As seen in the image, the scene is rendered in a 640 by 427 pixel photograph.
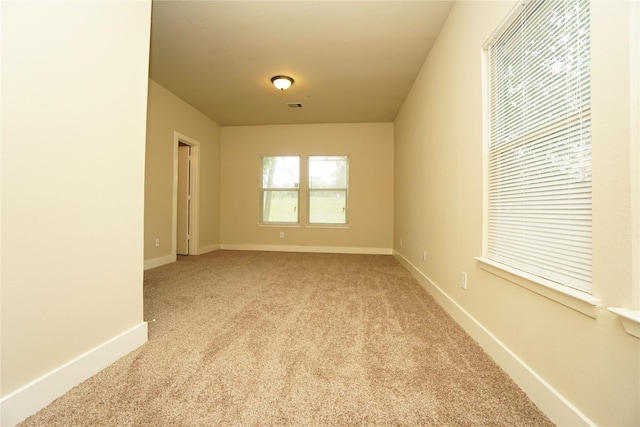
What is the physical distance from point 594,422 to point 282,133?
558cm

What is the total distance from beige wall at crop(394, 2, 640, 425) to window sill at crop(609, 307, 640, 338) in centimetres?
3

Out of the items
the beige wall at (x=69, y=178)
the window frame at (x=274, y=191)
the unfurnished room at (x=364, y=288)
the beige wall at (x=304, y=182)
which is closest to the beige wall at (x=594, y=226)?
the unfurnished room at (x=364, y=288)

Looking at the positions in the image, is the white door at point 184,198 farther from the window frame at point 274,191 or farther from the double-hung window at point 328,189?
the double-hung window at point 328,189

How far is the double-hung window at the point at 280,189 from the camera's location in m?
5.61

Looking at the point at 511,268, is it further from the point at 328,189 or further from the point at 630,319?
the point at 328,189

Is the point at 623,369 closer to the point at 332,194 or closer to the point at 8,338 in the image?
the point at 8,338

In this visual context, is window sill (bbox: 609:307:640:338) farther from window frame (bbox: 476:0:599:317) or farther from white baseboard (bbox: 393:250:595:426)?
white baseboard (bbox: 393:250:595:426)

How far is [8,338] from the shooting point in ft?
A: 3.17

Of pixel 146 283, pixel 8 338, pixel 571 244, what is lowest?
pixel 146 283

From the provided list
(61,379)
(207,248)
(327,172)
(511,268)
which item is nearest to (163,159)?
(207,248)

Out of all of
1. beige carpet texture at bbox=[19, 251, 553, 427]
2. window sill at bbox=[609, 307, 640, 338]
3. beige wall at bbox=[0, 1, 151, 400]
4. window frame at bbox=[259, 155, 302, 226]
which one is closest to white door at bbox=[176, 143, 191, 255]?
window frame at bbox=[259, 155, 302, 226]

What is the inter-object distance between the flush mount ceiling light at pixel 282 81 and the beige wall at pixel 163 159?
1.81m

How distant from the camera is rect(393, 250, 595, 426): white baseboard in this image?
0.98 metres

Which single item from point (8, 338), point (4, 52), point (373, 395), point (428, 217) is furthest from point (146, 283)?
point (428, 217)
